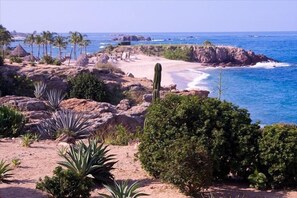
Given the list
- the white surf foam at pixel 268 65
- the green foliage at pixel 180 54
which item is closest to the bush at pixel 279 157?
the white surf foam at pixel 268 65

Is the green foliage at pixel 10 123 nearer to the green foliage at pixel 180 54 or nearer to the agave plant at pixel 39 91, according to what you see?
the agave plant at pixel 39 91

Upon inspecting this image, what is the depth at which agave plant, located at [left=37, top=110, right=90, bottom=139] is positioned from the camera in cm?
1445

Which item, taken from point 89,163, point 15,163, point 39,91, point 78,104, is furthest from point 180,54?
point 89,163

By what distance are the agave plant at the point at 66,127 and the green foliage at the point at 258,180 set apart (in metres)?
6.41


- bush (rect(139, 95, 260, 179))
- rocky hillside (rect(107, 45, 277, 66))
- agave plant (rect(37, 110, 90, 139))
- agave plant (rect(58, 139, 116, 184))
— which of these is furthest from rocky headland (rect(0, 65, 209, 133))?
rocky hillside (rect(107, 45, 277, 66))

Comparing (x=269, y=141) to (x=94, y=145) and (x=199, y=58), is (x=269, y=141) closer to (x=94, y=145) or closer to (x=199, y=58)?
(x=94, y=145)

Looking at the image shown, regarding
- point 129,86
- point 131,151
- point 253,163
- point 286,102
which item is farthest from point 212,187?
point 286,102

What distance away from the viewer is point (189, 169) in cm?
807

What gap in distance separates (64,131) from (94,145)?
5582 mm

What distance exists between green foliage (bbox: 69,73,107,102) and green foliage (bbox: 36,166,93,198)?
1736 centimetres

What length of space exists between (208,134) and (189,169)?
1.45m

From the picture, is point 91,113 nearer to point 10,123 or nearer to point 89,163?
point 10,123

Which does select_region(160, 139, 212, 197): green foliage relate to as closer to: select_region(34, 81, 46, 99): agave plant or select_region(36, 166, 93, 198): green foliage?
select_region(36, 166, 93, 198): green foliage

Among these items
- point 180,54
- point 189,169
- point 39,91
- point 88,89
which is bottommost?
point 180,54
